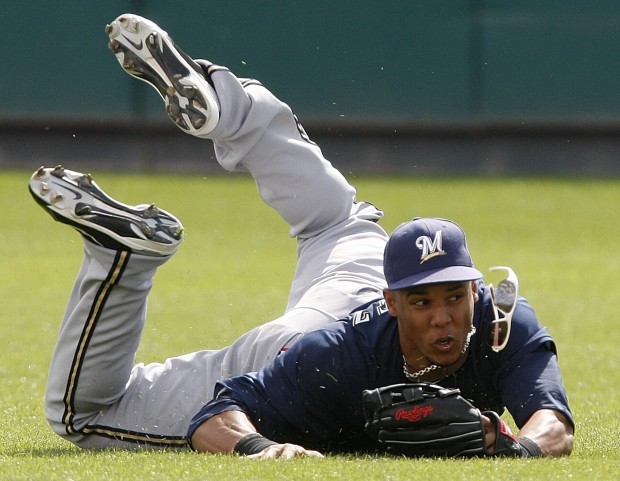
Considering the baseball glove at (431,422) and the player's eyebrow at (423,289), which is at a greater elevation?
the player's eyebrow at (423,289)

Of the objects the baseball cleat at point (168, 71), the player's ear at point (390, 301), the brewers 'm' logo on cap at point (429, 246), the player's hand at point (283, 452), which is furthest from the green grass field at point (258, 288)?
the baseball cleat at point (168, 71)

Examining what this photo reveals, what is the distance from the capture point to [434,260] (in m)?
3.50

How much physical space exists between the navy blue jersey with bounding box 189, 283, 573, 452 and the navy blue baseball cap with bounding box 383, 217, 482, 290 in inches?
8.0

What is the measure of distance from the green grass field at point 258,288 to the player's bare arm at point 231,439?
2.4 inches

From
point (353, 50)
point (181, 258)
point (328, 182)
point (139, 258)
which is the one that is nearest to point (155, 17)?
point (353, 50)

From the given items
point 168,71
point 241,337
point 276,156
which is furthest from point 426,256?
point 276,156

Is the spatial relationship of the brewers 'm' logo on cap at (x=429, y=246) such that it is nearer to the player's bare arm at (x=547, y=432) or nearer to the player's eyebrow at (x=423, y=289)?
the player's eyebrow at (x=423, y=289)

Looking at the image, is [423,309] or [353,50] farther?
[353,50]

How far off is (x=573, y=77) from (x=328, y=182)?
10426mm

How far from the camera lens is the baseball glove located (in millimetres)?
3344

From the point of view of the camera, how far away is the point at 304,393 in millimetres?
3580

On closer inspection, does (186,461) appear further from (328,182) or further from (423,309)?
A: (328,182)

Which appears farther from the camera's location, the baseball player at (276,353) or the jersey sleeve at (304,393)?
the jersey sleeve at (304,393)

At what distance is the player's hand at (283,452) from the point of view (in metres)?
3.31
